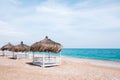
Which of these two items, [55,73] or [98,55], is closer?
[55,73]

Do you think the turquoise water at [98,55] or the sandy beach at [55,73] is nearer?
the sandy beach at [55,73]

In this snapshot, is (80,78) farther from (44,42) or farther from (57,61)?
(57,61)

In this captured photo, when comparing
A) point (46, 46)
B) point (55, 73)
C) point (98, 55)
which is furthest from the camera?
point (98, 55)

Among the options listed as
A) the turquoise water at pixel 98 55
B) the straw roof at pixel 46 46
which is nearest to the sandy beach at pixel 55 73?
the straw roof at pixel 46 46

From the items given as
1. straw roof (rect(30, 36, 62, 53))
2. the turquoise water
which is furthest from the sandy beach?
the turquoise water

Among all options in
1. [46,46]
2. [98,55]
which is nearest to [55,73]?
[46,46]

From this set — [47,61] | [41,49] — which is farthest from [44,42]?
[47,61]

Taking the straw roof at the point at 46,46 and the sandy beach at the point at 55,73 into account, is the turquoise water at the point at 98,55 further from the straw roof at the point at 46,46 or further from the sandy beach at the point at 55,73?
the sandy beach at the point at 55,73

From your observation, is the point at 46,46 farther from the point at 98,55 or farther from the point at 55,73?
the point at 98,55

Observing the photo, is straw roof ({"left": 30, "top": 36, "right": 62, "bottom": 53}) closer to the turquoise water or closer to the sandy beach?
the sandy beach

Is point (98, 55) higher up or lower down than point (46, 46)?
lower down

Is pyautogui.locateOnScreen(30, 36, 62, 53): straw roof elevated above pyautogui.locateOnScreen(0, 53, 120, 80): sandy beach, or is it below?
above

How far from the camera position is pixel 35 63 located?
17062 millimetres

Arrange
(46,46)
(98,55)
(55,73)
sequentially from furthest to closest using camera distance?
1. (98,55)
2. (46,46)
3. (55,73)
